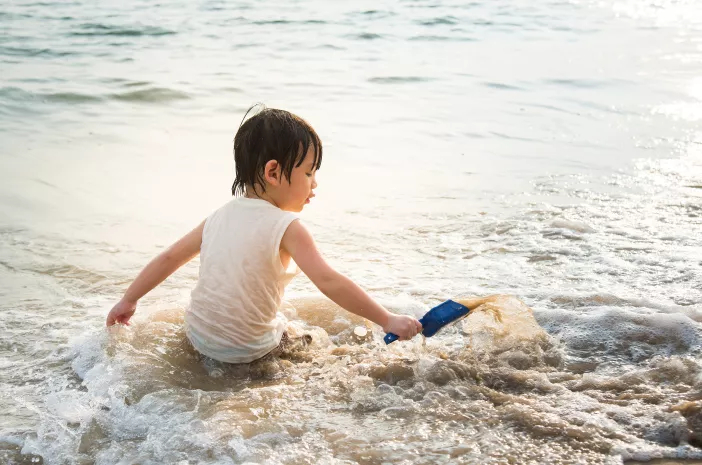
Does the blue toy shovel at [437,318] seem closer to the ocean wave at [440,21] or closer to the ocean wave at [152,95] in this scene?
the ocean wave at [152,95]

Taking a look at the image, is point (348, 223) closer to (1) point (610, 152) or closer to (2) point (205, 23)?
(1) point (610, 152)

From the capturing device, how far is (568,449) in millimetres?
2420

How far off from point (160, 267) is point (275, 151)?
0.67m

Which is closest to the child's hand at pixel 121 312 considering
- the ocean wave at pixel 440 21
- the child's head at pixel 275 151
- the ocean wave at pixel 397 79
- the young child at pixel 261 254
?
the young child at pixel 261 254

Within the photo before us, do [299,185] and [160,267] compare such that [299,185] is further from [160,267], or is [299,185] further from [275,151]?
[160,267]

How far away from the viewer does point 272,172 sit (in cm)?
291

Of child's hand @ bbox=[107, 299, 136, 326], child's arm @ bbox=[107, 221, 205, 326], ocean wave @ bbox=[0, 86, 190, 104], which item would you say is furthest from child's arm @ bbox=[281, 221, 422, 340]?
ocean wave @ bbox=[0, 86, 190, 104]

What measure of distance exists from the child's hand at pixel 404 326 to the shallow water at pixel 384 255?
189mm

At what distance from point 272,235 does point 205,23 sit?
442 inches

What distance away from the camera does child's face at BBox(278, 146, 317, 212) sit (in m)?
2.93

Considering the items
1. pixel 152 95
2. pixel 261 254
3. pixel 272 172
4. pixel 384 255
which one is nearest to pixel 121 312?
pixel 261 254

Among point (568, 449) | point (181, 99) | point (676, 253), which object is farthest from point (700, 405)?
point (181, 99)

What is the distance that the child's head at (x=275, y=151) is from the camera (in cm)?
287

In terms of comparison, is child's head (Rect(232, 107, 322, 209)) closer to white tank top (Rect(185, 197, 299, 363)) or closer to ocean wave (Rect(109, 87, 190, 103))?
white tank top (Rect(185, 197, 299, 363))
